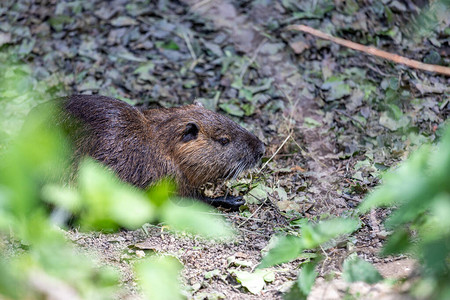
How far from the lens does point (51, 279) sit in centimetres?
143

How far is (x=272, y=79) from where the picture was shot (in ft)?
21.7

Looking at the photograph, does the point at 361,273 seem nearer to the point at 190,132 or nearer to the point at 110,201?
the point at 110,201

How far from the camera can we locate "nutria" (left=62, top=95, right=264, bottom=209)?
4.40 m

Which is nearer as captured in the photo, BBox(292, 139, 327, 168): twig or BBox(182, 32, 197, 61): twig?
BBox(292, 139, 327, 168): twig

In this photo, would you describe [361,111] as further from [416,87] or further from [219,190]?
[219,190]

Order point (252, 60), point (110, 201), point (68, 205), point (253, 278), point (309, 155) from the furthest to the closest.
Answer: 1. point (252, 60)
2. point (309, 155)
3. point (253, 278)
4. point (68, 205)
5. point (110, 201)

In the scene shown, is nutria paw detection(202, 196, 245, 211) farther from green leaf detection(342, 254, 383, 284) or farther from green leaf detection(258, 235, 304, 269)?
green leaf detection(342, 254, 383, 284)

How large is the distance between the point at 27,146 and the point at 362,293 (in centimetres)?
190

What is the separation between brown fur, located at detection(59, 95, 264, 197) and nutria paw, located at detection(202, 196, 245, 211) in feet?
0.55

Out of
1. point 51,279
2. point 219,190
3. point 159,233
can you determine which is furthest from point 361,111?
point 51,279

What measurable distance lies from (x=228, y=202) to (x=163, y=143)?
2.38 ft

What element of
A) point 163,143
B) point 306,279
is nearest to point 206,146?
point 163,143

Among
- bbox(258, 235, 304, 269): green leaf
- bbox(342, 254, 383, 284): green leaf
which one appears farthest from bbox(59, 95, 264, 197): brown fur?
bbox(342, 254, 383, 284): green leaf

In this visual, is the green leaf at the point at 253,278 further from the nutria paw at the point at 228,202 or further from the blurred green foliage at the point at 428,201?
the blurred green foliage at the point at 428,201
